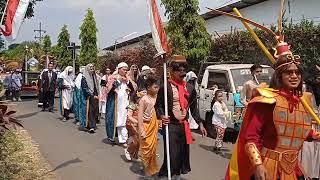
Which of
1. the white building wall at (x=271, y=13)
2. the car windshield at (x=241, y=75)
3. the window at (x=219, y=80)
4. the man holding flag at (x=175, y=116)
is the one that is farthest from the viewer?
the white building wall at (x=271, y=13)

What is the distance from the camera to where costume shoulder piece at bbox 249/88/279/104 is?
12.1 feet

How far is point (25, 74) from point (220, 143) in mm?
19678

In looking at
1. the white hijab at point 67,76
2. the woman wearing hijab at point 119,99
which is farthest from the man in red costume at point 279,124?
the white hijab at point 67,76

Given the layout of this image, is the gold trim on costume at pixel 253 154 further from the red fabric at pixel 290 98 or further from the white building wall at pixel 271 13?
the white building wall at pixel 271 13

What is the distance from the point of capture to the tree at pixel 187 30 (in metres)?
17.6

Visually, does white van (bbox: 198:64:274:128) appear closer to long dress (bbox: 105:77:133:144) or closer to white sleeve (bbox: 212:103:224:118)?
white sleeve (bbox: 212:103:224:118)

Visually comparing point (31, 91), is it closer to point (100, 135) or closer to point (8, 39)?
point (100, 135)

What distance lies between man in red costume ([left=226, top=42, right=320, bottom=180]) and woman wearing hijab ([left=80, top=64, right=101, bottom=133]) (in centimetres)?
877

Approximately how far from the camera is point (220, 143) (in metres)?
9.85

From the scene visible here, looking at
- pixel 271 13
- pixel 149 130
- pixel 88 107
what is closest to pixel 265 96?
pixel 149 130

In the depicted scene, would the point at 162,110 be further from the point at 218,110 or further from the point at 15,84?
the point at 15,84

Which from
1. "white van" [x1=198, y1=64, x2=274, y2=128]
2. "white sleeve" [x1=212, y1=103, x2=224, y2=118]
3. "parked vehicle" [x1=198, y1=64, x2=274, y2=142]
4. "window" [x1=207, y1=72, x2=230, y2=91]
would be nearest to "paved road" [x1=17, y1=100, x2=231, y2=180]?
"parked vehicle" [x1=198, y1=64, x2=274, y2=142]

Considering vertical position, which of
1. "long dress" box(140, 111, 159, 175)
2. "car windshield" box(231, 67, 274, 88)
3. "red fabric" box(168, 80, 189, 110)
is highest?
"car windshield" box(231, 67, 274, 88)

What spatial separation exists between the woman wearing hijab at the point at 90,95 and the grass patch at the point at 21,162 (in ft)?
7.69
